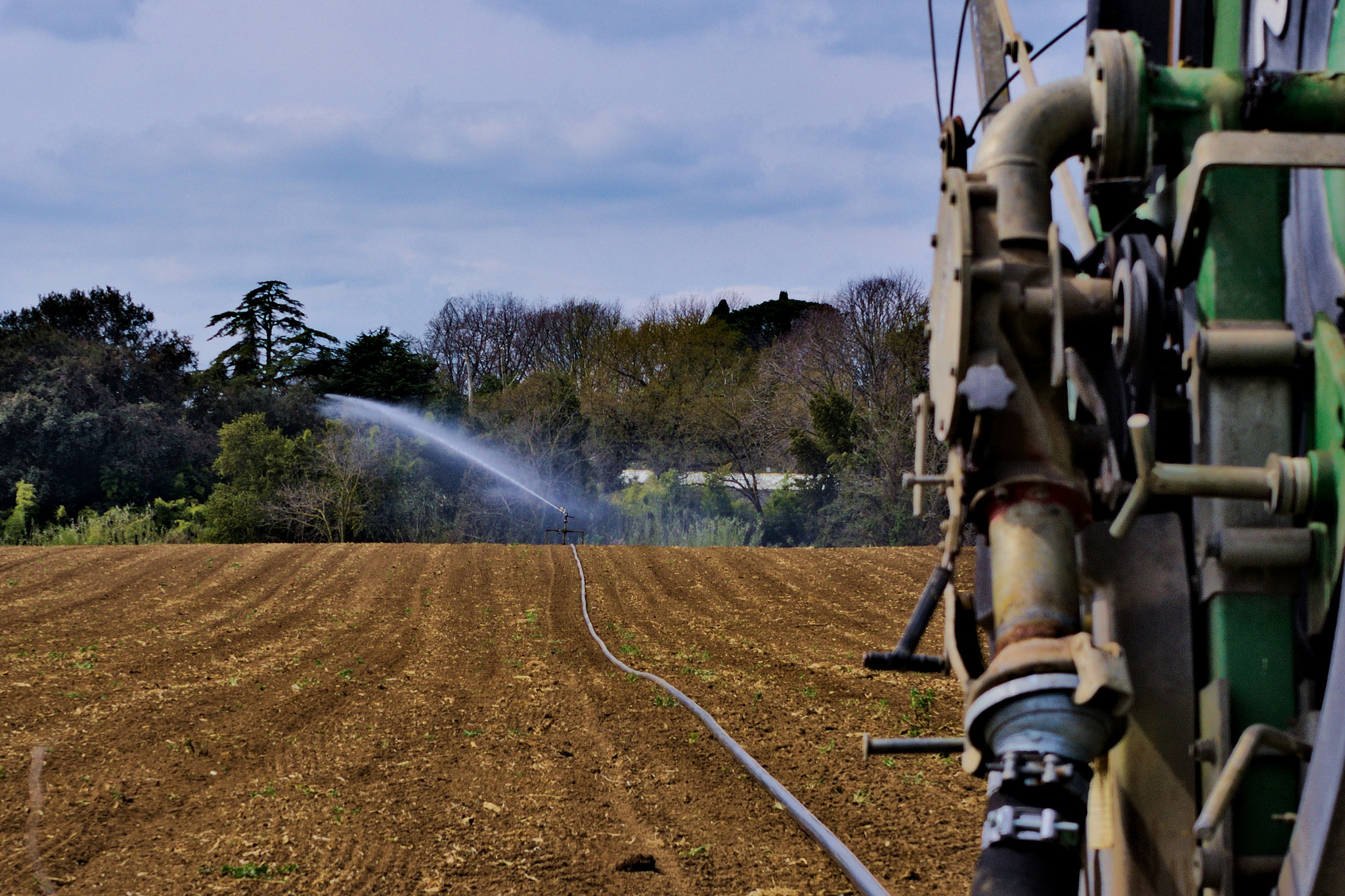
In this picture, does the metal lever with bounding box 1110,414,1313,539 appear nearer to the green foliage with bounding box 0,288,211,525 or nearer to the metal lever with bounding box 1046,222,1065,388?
the metal lever with bounding box 1046,222,1065,388

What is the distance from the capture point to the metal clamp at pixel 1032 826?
1.51m

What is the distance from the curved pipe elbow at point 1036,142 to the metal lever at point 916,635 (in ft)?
2.10

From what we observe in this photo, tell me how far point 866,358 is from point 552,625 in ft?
57.2

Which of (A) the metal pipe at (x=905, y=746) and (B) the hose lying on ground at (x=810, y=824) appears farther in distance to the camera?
(B) the hose lying on ground at (x=810, y=824)

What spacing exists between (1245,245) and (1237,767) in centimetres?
82

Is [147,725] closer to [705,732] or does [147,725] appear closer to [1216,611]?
[705,732]

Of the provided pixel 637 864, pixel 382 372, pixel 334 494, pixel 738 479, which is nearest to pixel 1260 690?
pixel 637 864

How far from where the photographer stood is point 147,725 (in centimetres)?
647

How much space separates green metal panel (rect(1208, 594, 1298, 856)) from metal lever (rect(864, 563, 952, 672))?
45 centimetres

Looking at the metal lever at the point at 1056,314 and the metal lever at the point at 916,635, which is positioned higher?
the metal lever at the point at 1056,314

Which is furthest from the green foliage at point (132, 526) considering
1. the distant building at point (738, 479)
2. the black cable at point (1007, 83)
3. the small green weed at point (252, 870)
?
the black cable at point (1007, 83)

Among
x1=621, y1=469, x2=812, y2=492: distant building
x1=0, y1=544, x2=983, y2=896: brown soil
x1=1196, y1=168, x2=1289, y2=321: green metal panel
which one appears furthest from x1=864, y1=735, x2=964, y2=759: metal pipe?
x1=621, y1=469, x2=812, y2=492: distant building

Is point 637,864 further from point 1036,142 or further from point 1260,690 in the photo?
point 1036,142

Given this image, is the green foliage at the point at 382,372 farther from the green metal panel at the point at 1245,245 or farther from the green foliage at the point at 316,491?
the green metal panel at the point at 1245,245
